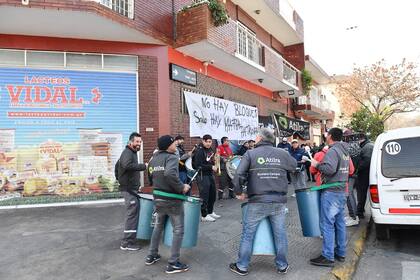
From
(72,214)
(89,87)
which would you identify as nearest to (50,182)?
(72,214)

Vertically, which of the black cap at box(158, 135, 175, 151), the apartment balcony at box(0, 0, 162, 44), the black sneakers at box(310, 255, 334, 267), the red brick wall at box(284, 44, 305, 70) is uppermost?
the red brick wall at box(284, 44, 305, 70)

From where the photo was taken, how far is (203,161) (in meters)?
7.24

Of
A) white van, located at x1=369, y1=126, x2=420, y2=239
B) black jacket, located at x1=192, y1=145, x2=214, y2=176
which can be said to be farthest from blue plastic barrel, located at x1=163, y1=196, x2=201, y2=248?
white van, located at x1=369, y1=126, x2=420, y2=239

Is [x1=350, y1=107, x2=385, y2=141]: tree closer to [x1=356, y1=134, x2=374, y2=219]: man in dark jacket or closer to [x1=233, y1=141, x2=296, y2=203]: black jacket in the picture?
[x1=356, y1=134, x2=374, y2=219]: man in dark jacket

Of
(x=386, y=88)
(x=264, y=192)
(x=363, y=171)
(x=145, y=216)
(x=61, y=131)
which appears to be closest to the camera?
(x=264, y=192)

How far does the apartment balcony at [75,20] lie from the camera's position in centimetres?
750

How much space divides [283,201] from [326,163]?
90cm

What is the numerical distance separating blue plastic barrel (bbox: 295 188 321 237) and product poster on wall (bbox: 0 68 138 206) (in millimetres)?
5990

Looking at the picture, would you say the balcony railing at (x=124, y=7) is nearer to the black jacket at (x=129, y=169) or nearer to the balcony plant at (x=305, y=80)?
the black jacket at (x=129, y=169)

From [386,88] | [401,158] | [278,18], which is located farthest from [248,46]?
[386,88]

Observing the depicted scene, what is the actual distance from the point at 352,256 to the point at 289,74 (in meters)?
14.0

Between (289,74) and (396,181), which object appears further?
(289,74)

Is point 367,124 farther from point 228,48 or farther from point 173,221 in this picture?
point 173,221

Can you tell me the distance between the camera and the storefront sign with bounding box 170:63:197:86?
1041 centimetres
